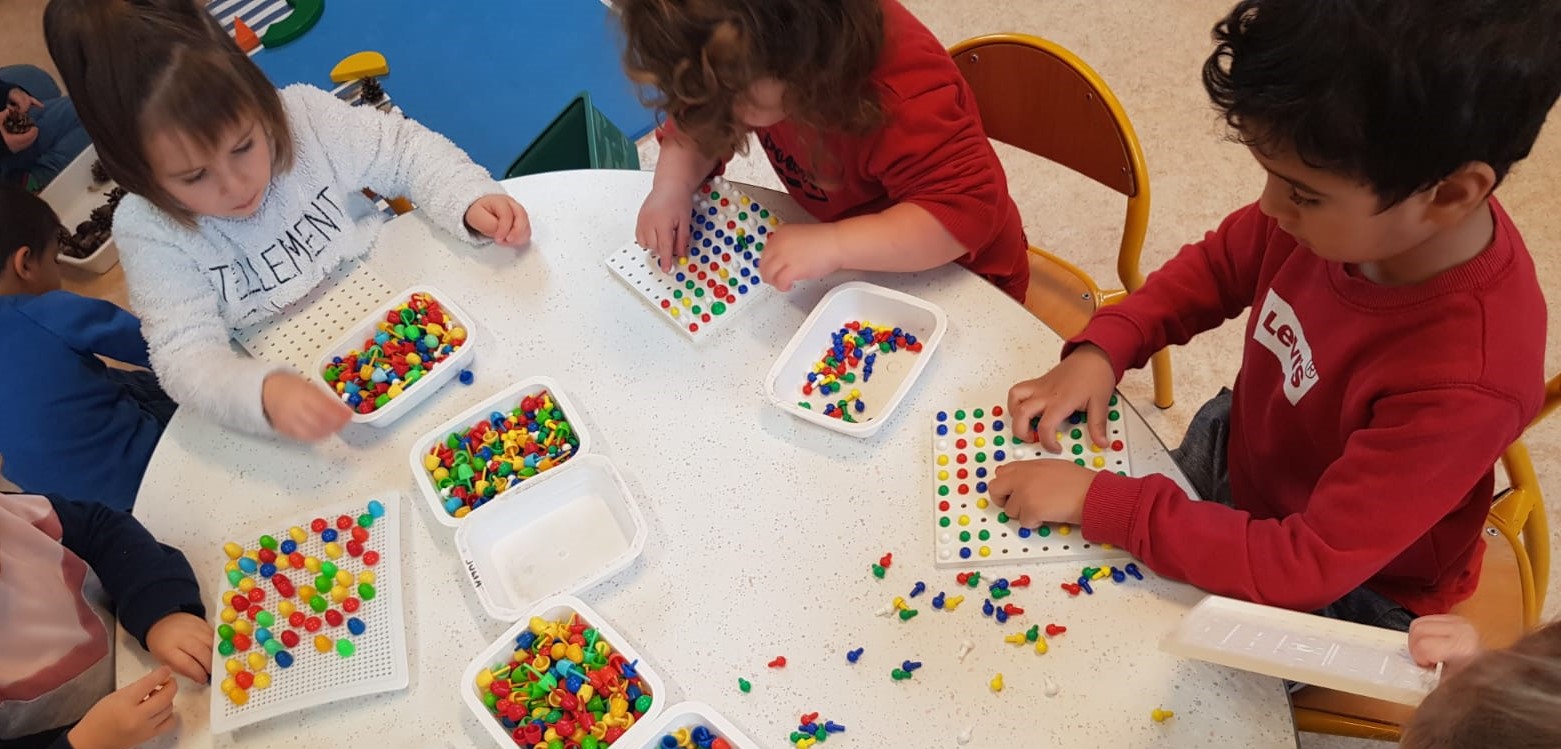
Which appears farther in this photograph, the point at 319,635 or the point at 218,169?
the point at 218,169

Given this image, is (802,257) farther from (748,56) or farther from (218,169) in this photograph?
(218,169)

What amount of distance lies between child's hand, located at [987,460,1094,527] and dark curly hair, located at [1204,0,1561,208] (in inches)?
11.4

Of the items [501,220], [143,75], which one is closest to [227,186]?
[143,75]

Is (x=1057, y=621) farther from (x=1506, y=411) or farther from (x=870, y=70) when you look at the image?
(x=870, y=70)

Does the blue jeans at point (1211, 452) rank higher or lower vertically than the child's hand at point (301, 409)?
lower

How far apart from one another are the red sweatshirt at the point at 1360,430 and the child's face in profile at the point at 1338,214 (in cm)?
6

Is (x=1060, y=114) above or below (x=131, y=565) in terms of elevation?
above

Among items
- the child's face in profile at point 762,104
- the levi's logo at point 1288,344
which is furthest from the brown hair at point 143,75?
the levi's logo at point 1288,344

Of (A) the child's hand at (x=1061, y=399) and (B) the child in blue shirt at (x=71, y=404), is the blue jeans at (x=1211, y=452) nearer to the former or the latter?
(A) the child's hand at (x=1061, y=399)

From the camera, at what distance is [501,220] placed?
1.07 metres

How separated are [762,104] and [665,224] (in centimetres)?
18

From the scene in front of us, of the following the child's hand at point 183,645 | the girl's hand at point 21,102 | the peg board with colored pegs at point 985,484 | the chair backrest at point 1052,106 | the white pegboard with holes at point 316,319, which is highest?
the chair backrest at point 1052,106

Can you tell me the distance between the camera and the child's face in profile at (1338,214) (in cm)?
66

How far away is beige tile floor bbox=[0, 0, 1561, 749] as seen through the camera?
1684 mm
